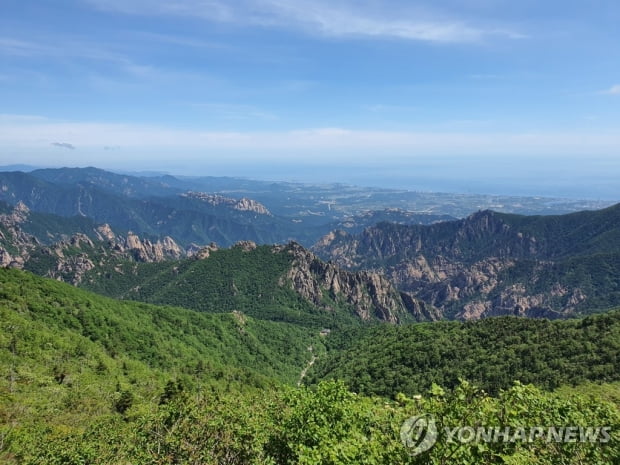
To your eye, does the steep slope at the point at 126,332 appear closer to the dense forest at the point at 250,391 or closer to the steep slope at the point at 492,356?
the dense forest at the point at 250,391

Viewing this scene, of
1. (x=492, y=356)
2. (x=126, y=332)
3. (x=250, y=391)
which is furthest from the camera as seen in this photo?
(x=126, y=332)

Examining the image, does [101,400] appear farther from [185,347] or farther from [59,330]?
[185,347]

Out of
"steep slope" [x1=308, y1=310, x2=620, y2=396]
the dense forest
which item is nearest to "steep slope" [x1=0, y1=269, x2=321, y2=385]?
the dense forest

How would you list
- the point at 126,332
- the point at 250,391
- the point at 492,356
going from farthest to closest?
the point at 126,332 < the point at 492,356 < the point at 250,391

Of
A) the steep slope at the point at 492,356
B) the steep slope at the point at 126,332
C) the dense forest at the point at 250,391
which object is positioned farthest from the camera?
the steep slope at the point at 126,332

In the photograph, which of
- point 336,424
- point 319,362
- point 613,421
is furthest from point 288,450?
point 319,362

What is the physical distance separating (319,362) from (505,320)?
97.9m

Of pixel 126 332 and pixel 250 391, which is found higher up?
pixel 126 332

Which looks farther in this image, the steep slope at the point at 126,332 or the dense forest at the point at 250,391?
the steep slope at the point at 126,332

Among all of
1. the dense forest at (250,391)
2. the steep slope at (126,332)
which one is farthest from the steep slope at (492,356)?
the steep slope at (126,332)

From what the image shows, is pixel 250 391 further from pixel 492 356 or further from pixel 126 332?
pixel 492 356

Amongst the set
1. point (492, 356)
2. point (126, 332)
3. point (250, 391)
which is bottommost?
point (250, 391)

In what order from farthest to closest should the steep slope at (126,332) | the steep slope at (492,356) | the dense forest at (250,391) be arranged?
1. the steep slope at (126,332)
2. the steep slope at (492,356)
3. the dense forest at (250,391)

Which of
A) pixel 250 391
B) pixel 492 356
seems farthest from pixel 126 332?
pixel 492 356
